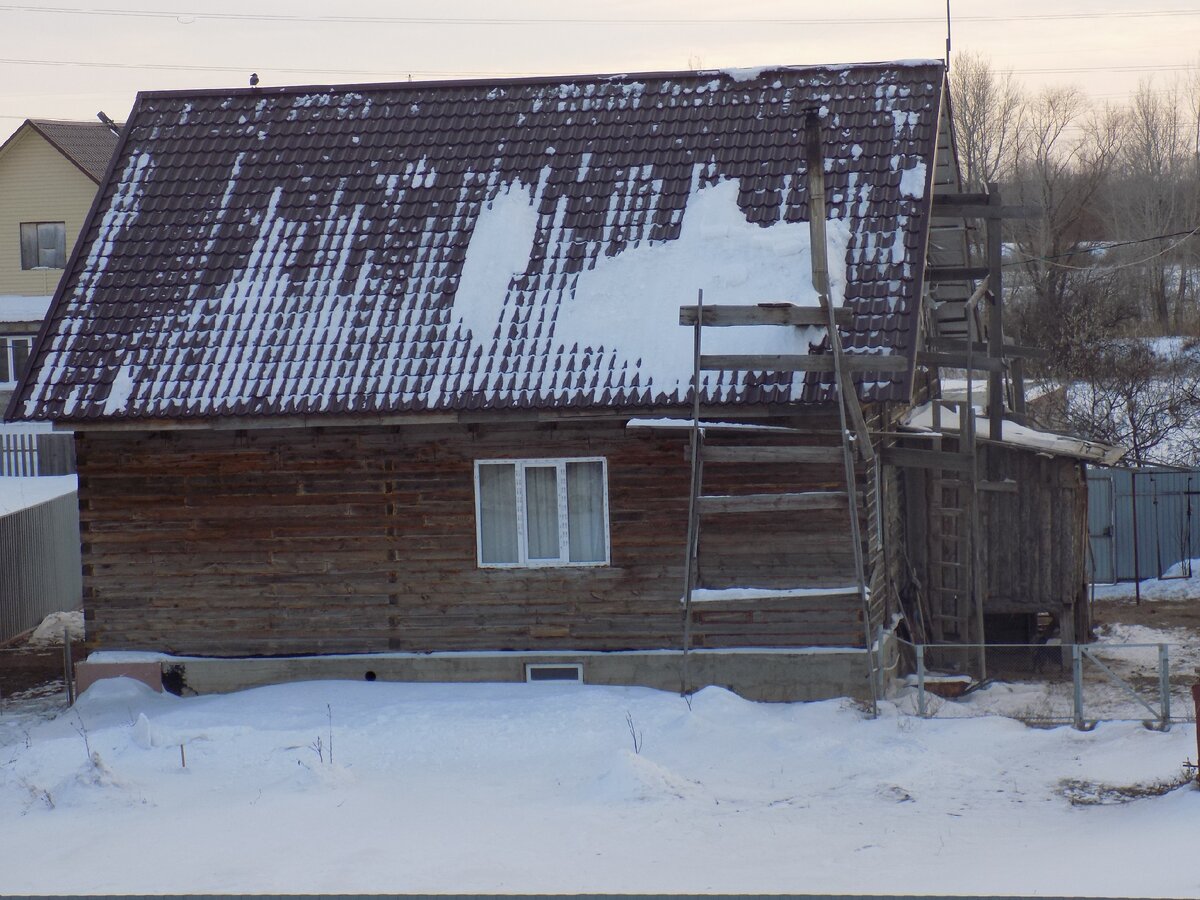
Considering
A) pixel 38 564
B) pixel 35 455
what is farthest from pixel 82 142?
pixel 38 564

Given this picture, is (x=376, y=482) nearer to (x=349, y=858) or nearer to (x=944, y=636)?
(x=349, y=858)

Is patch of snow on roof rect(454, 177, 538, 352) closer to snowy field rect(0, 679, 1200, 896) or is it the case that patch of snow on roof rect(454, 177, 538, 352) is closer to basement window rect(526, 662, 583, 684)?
basement window rect(526, 662, 583, 684)

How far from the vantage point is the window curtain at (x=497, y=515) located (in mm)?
13938

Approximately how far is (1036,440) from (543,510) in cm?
629

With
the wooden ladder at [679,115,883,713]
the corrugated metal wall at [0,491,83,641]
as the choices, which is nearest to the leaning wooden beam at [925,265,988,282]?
the wooden ladder at [679,115,883,713]

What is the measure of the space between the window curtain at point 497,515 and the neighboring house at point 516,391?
34 millimetres

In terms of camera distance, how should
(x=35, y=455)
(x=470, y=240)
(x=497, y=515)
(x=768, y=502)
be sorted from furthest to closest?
1. (x=35, y=455)
2. (x=470, y=240)
3. (x=497, y=515)
4. (x=768, y=502)

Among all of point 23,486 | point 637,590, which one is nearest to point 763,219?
point 637,590

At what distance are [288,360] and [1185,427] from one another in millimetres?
23582

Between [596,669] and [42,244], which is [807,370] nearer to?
[596,669]

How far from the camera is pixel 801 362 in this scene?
12.4 metres

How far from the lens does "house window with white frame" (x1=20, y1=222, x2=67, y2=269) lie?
38844mm

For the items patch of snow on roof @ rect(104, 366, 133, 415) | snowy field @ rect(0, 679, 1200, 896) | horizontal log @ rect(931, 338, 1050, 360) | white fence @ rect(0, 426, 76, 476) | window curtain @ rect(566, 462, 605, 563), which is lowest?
snowy field @ rect(0, 679, 1200, 896)

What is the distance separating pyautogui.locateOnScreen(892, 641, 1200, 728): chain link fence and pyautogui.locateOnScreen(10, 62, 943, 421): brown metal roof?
10.3ft
